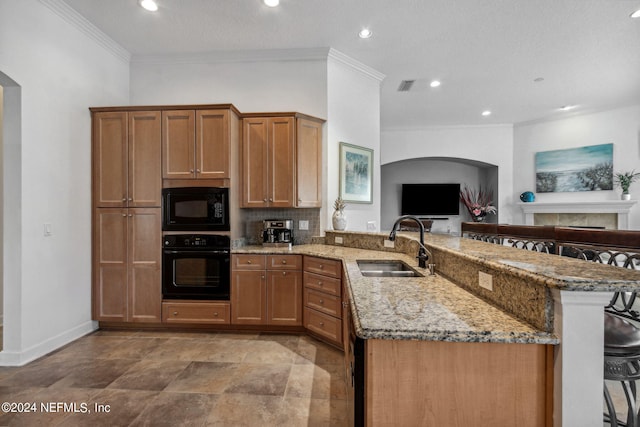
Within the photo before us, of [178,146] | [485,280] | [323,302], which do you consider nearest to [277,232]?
[323,302]

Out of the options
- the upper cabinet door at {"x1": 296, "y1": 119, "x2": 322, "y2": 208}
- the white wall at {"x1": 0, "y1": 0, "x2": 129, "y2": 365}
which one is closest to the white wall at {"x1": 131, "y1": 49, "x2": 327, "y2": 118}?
the upper cabinet door at {"x1": 296, "y1": 119, "x2": 322, "y2": 208}

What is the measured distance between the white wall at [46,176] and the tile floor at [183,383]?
31 cm

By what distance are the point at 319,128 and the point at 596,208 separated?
5614mm

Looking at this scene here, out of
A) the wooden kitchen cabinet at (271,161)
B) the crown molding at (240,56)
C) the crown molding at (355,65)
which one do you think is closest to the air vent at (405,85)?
the crown molding at (355,65)

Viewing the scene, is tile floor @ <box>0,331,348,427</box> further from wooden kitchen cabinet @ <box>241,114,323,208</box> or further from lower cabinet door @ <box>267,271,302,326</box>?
wooden kitchen cabinet @ <box>241,114,323,208</box>

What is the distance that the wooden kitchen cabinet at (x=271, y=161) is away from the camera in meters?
3.26

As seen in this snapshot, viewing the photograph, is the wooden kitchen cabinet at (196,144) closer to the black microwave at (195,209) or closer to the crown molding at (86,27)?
the black microwave at (195,209)

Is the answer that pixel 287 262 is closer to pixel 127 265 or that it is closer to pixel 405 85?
pixel 127 265

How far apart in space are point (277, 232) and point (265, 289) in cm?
67

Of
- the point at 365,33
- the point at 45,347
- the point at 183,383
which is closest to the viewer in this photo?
the point at 183,383

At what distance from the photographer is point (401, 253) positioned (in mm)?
2693

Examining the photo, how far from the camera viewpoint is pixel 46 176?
2.60 meters

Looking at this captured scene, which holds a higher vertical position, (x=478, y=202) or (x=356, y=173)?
(x=356, y=173)

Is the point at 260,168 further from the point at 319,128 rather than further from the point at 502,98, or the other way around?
the point at 502,98
